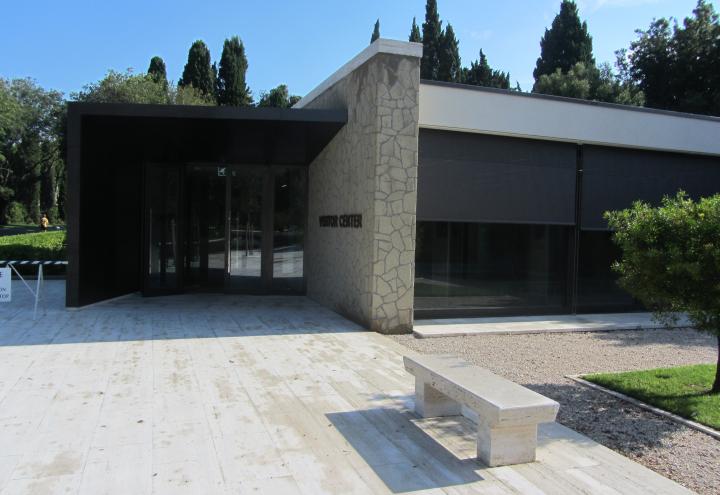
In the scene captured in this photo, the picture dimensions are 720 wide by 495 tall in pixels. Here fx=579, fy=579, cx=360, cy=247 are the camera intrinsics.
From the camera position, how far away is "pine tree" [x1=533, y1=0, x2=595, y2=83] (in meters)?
38.5

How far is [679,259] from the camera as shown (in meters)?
4.90

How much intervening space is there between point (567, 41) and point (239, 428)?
133ft

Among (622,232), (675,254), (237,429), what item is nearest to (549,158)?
(622,232)

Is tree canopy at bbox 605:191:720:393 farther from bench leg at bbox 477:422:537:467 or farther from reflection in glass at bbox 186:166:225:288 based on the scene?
reflection in glass at bbox 186:166:225:288

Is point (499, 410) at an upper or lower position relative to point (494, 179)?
lower

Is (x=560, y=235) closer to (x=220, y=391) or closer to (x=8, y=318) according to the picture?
(x=220, y=391)

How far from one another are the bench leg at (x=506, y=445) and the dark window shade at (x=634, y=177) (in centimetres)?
749

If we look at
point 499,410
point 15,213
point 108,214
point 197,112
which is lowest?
point 499,410

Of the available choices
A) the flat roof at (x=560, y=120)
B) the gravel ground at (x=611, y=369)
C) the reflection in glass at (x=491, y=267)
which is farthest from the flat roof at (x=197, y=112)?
the gravel ground at (x=611, y=369)

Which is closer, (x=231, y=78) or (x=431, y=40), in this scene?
(x=431, y=40)

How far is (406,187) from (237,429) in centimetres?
495

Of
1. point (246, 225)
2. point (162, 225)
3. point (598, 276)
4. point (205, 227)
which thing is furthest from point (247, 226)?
point (598, 276)

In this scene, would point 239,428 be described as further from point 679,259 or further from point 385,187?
point 385,187

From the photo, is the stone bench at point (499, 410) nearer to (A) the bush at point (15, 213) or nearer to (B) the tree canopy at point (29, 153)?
(B) the tree canopy at point (29, 153)
